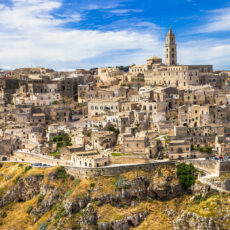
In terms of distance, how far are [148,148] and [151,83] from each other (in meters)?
34.2

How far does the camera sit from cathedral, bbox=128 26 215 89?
75.2 meters

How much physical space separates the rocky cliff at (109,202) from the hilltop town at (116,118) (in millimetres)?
2899

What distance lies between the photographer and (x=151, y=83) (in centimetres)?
8156

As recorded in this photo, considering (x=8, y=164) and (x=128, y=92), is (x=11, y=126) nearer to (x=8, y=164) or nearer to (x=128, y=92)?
(x=8, y=164)

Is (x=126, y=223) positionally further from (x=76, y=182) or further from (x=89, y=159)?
(x=89, y=159)

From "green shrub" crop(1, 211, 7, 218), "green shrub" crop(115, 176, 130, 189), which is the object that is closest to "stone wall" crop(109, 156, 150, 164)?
"green shrub" crop(115, 176, 130, 189)

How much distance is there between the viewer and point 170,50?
294 feet

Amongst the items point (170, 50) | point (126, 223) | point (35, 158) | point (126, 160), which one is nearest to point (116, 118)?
point (126, 160)

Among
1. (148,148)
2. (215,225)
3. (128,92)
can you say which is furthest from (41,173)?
(128,92)

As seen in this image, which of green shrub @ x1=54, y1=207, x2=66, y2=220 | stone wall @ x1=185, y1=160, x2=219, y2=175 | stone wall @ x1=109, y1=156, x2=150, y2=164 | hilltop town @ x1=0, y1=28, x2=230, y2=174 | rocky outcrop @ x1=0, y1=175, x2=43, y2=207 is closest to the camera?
green shrub @ x1=54, y1=207, x2=66, y2=220

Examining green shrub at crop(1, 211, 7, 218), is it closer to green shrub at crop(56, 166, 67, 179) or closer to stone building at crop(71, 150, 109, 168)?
green shrub at crop(56, 166, 67, 179)

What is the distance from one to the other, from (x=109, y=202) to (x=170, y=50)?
54042mm

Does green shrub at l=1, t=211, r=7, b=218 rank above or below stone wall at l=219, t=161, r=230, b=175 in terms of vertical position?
below

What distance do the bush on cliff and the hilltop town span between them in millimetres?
2255
